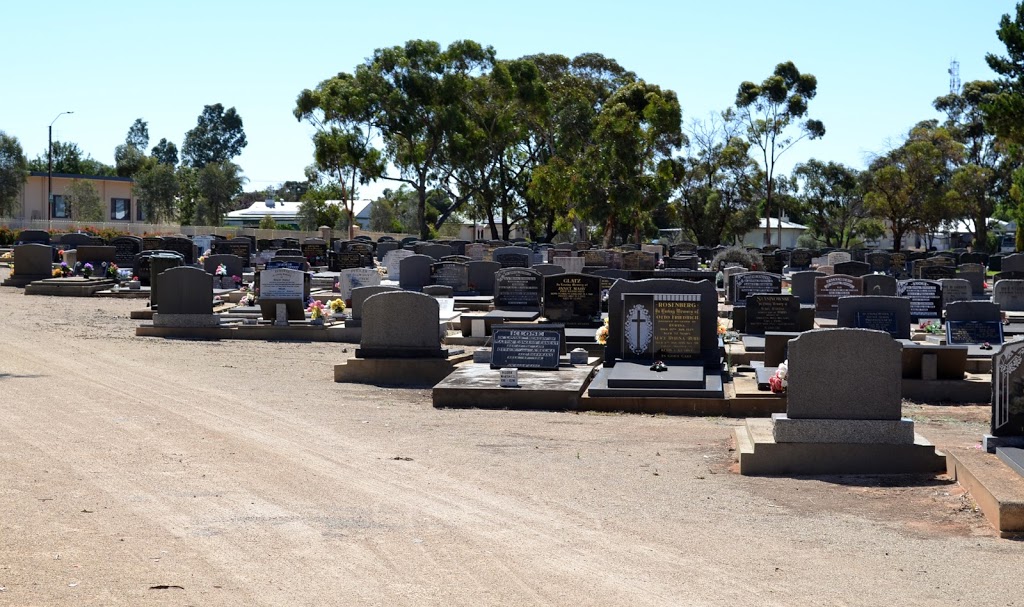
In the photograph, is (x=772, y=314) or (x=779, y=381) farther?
(x=772, y=314)

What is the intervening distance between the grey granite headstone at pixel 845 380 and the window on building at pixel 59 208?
7482 centimetres

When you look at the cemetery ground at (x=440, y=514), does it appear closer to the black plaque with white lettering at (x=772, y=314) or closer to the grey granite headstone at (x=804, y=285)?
the black plaque with white lettering at (x=772, y=314)

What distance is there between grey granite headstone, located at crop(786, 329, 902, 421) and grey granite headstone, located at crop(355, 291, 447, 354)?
6.90 meters

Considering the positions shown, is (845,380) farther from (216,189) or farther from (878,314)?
(216,189)

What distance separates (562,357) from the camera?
16.2m

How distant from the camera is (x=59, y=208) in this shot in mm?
78812

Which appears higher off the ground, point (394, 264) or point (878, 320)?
point (394, 264)

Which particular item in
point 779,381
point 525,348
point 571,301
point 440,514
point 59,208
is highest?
point 59,208

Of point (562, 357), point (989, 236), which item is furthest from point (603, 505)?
point (989, 236)

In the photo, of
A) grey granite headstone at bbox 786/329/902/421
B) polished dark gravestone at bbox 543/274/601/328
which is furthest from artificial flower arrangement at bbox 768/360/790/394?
polished dark gravestone at bbox 543/274/601/328

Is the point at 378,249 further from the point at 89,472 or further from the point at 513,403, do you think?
the point at 89,472

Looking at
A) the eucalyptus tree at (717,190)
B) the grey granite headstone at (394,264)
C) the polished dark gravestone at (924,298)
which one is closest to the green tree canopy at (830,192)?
the eucalyptus tree at (717,190)

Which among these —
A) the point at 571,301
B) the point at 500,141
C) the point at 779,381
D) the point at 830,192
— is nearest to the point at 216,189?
the point at 500,141

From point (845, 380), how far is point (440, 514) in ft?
12.5
